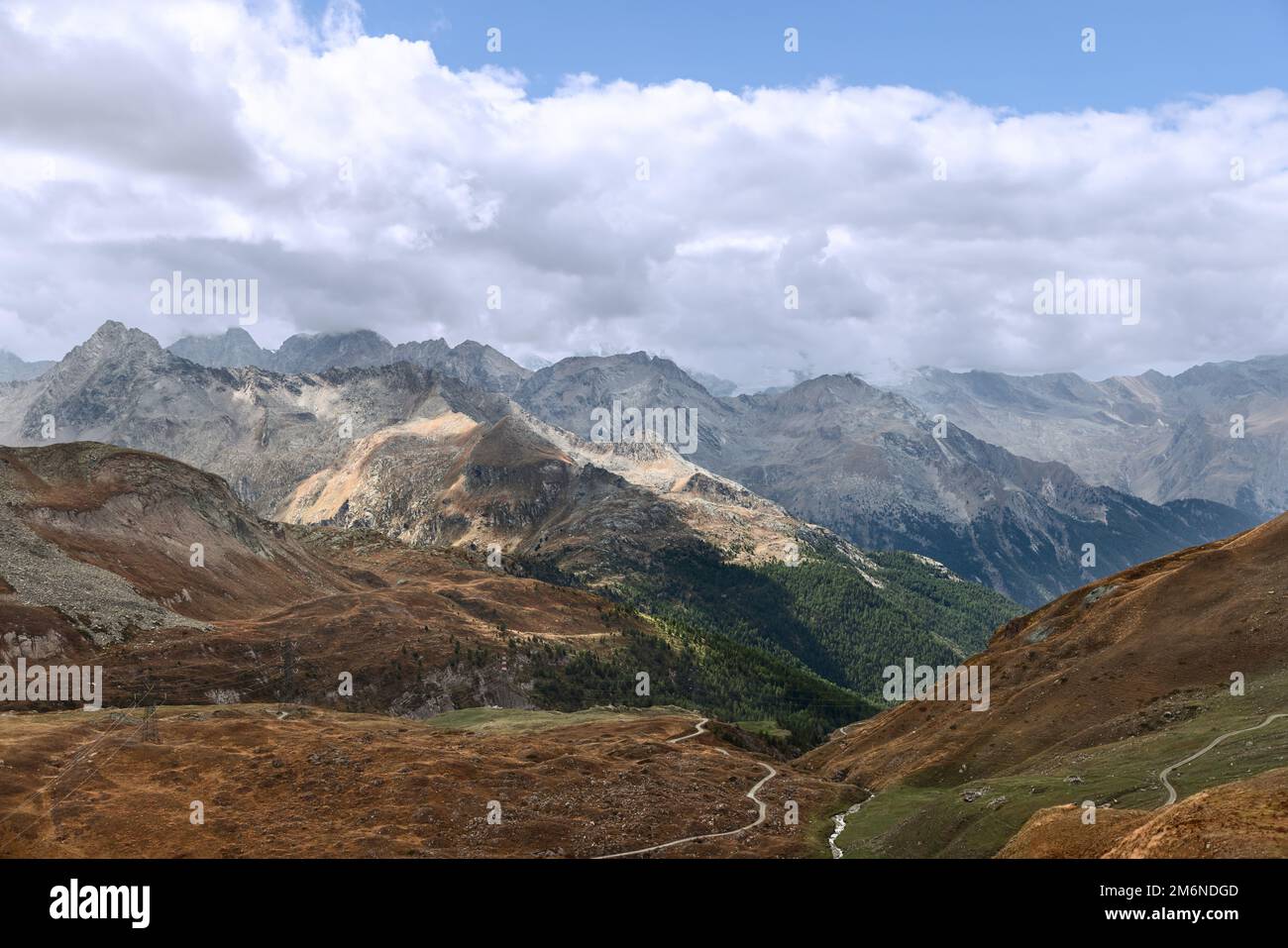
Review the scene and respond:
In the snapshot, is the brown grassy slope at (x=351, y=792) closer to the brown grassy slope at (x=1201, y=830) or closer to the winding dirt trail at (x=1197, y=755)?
the winding dirt trail at (x=1197, y=755)

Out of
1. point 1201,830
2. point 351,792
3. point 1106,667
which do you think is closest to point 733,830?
point 351,792

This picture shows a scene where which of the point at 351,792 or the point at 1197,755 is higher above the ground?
the point at 1197,755

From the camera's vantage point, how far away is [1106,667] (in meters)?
105

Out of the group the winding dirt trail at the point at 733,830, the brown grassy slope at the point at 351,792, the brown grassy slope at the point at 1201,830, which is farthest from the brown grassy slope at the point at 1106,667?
the brown grassy slope at the point at 1201,830

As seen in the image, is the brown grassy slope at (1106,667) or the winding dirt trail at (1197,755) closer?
the winding dirt trail at (1197,755)

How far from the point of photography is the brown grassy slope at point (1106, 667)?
3767 inches

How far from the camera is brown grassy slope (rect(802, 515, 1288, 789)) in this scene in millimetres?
95688

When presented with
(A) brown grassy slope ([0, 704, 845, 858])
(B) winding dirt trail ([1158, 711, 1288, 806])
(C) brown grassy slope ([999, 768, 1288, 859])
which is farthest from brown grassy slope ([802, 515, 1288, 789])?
(C) brown grassy slope ([999, 768, 1288, 859])

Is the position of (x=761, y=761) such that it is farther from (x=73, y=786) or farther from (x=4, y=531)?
(x=4, y=531)

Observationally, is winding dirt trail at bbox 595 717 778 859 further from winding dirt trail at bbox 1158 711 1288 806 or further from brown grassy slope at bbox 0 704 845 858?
winding dirt trail at bbox 1158 711 1288 806

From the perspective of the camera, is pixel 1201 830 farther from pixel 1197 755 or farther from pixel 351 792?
pixel 351 792

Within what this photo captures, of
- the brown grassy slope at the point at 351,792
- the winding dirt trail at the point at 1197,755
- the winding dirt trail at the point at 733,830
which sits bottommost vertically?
the winding dirt trail at the point at 733,830
